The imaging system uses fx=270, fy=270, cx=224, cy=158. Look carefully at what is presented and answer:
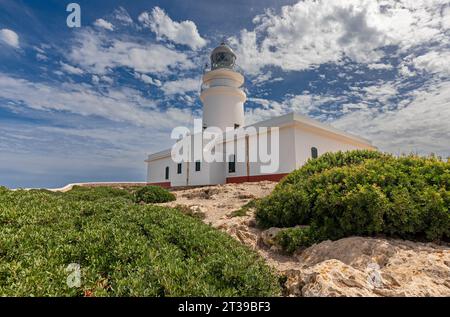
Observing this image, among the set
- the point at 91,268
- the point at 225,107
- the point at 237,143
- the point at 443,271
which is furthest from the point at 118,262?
the point at 225,107

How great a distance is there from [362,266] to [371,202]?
4.42 ft

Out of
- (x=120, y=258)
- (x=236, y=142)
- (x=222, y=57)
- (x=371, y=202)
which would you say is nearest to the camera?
(x=120, y=258)

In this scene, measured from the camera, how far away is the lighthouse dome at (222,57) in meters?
23.3

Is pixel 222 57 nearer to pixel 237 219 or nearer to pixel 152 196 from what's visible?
pixel 152 196

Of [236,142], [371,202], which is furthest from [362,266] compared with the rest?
[236,142]

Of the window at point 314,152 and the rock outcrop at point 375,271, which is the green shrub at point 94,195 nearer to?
the rock outcrop at point 375,271

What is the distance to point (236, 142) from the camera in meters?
18.3

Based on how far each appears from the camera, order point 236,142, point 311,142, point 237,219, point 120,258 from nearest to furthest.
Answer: point 120,258
point 237,219
point 311,142
point 236,142

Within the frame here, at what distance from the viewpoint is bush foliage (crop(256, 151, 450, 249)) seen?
4.57m

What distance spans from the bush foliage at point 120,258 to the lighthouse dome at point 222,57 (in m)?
20.8

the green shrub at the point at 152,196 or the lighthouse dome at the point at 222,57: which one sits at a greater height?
the lighthouse dome at the point at 222,57

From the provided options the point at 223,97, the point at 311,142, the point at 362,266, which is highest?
the point at 223,97

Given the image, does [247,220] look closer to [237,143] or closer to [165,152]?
[237,143]

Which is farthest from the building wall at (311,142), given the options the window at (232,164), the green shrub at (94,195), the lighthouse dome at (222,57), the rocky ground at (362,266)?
the lighthouse dome at (222,57)
